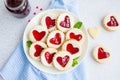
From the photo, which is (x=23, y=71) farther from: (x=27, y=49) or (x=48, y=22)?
(x=48, y=22)

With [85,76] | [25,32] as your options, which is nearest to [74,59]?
[85,76]

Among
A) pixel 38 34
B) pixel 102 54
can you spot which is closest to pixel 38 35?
pixel 38 34

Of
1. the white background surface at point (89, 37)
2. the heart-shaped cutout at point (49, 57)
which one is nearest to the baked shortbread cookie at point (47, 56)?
the heart-shaped cutout at point (49, 57)

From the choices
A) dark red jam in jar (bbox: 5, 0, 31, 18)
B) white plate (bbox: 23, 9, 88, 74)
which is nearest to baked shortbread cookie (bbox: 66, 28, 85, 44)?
white plate (bbox: 23, 9, 88, 74)

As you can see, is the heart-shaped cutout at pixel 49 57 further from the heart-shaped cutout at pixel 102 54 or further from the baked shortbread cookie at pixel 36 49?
the heart-shaped cutout at pixel 102 54

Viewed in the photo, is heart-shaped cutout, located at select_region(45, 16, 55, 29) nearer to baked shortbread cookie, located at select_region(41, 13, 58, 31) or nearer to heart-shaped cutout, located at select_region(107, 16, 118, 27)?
baked shortbread cookie, located at select_region(41, 13, 58, 31)

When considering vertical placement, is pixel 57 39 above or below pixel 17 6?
below
